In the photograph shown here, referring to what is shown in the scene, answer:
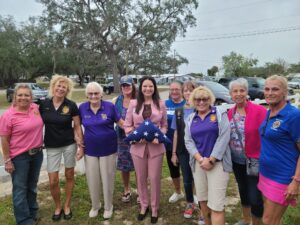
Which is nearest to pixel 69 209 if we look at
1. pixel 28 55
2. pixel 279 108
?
pixel 279 108

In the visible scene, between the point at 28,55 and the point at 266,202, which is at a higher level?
the point at 28,55

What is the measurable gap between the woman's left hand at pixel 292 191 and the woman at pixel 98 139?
228 cm

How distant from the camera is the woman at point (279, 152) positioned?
2588 mm

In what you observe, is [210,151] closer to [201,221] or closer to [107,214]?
[201,221]

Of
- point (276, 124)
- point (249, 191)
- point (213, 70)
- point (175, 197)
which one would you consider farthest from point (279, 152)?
point (213, 70)

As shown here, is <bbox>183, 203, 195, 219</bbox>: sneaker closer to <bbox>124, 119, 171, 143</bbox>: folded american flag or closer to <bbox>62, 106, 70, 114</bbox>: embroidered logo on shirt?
<bbox>124, 119, 171, 143</bbox>: folded american flag

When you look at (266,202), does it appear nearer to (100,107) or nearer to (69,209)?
(100,107)

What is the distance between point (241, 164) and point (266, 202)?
0.60 meters

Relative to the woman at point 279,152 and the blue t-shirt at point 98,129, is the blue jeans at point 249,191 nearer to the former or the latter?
the woman at point 279,152

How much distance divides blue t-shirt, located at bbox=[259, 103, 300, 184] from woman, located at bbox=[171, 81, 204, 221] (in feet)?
4.06

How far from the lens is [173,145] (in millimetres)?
4133

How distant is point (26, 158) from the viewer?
3664mm

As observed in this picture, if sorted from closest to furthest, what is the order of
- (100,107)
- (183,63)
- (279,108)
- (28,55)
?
1. (279,108)
2. (100,107)
3. (28,55)
4. (183,63)

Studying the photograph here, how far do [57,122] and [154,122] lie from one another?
125 centimetres
